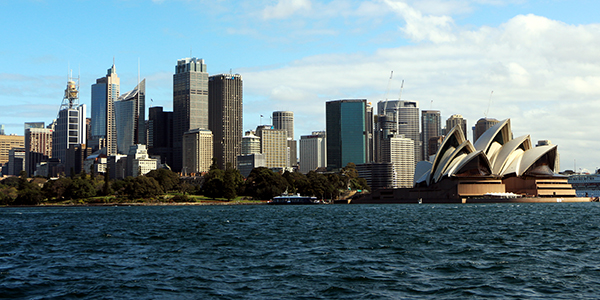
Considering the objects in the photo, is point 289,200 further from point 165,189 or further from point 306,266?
point 306,266

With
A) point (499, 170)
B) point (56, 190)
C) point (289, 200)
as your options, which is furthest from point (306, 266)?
point (56, 190)

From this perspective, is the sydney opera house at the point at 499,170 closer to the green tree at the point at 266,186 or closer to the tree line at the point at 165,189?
the tree line at the point at 165,189

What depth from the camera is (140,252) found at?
120 ft

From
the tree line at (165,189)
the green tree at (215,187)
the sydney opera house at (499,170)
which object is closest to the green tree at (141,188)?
the tree line at (165,189)

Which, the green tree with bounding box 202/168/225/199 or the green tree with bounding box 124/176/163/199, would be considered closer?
the green tree with bounding box 124/176/163/199

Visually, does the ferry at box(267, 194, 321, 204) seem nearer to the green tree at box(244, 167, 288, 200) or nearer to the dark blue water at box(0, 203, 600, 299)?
the green tree at box(244, 167, 288, 200)

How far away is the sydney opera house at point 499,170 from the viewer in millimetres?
154375

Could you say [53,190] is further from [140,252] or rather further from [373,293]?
[373,293]

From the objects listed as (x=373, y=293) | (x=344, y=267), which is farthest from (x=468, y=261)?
(x=373, y=293)

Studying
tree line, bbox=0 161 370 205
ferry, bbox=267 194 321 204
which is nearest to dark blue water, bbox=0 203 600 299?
ferry, bbox=267 194 321 204

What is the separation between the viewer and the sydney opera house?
15438 cm

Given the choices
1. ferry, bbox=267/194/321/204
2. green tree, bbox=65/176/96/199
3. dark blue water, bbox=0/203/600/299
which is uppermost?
green tree, bbox=65/176/96/199

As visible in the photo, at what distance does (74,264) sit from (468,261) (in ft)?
64.7

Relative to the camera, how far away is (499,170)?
157625 mm
